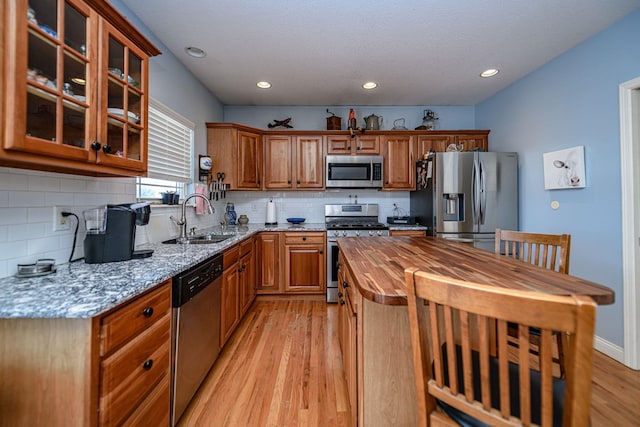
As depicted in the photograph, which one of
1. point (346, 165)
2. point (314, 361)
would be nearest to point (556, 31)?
point (346, 165)

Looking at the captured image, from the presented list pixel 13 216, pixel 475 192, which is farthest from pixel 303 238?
pixel 13 216

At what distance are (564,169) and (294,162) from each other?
2942mm

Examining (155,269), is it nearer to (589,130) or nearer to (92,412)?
(92,412)

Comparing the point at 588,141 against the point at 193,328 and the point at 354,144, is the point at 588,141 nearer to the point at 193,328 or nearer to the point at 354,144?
the point at 354,144

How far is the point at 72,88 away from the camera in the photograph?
1.19 m

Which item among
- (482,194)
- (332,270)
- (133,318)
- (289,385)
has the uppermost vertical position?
(482,194)

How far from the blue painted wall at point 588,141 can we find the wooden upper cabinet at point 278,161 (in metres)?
2.87

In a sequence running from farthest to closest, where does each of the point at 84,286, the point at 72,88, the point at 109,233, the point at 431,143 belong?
the point at 431,143
the point at 109,233
the point at 72,88
the point at 84,286

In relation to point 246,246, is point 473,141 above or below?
above

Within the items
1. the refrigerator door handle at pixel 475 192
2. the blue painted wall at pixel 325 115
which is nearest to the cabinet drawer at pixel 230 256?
the blue painted wall at pixel 325 115

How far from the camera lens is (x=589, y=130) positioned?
91.9 inches

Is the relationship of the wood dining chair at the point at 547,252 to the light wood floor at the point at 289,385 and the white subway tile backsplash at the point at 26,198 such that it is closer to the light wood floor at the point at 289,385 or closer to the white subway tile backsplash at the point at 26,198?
the light wood floor at the point at 289,385

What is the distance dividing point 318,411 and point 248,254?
1662mm

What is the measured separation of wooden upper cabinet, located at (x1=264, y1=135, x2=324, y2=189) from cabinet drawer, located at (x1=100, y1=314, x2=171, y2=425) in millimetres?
2612
